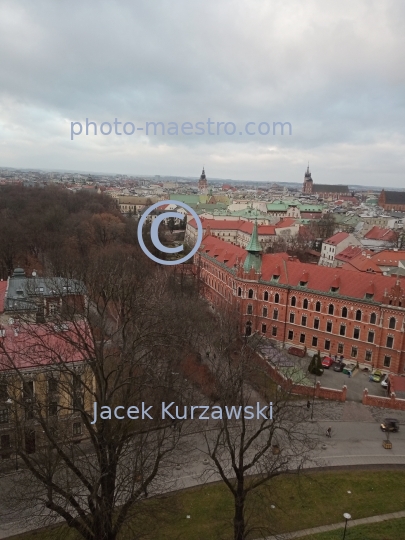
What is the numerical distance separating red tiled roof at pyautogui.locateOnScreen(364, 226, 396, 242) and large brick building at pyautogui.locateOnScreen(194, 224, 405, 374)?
29797 millimetres

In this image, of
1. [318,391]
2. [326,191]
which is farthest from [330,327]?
[326,191]

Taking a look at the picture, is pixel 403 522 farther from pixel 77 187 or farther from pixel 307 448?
pixel 77 187

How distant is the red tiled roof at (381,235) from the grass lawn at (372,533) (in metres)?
43.9

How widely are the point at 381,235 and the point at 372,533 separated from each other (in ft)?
150

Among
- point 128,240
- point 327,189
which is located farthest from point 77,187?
point 327,189

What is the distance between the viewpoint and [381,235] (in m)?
52.1

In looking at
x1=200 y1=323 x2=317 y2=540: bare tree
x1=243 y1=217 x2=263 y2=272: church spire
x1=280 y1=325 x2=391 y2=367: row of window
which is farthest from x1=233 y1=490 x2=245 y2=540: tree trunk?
x1=243 y1=217 x2=263 y2=272: church spire

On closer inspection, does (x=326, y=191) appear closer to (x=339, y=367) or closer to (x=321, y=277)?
(x=321, y=277)

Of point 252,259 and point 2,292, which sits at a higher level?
point 252,259

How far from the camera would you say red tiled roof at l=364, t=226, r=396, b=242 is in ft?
168

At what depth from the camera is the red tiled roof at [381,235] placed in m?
51.1

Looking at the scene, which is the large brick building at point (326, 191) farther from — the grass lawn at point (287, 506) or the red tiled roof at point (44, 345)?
the red tiled roof at point (44, 345)

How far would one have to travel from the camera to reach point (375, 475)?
14.2m

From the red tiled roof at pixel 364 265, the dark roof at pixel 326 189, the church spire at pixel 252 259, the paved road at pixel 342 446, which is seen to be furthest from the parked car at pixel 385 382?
the dark roof at pixel 326 189
